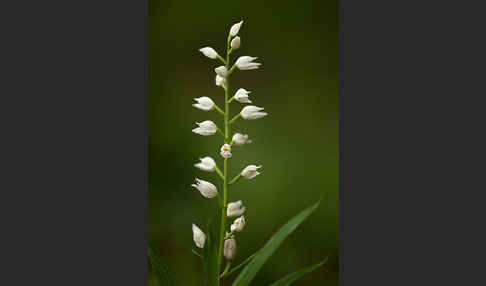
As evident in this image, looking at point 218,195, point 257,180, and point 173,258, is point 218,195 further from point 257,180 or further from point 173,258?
point 173,258

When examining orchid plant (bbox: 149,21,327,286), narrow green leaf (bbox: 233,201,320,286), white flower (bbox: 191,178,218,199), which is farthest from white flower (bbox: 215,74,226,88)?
narrow green leaf (bbox: 233,201,320,286)

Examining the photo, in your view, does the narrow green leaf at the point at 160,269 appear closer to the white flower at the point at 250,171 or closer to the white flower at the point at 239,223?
the white flower at the point at 239,223

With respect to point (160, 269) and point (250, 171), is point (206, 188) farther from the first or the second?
point (160, 269)

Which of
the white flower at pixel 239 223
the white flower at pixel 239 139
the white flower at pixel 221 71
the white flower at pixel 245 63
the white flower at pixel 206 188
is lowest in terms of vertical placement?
the white flower at pixel 239 223

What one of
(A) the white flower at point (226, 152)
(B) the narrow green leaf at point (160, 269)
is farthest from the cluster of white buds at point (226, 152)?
(B) the narrow green leaf at point (160, 269)

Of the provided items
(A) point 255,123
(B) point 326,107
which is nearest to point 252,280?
(A) point 255,123

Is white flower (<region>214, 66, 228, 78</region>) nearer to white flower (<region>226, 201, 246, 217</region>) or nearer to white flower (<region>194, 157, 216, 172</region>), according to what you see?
white flower (<region>194, 157, 216, 172</region>)
